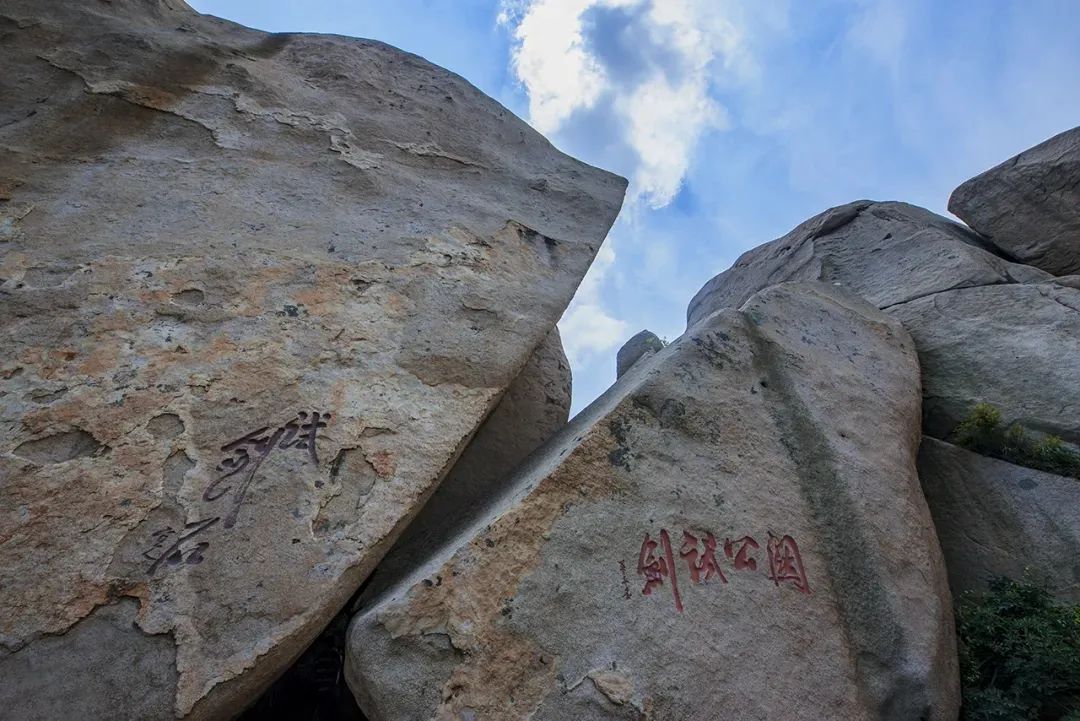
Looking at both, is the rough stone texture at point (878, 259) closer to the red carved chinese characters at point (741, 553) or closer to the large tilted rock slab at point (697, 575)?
the large tilted rock slab at point (697, 575)

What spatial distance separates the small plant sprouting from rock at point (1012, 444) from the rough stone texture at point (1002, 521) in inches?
2.8

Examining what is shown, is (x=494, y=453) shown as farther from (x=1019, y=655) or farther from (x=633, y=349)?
(x=633, y=349)

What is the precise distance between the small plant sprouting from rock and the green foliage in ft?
2.67

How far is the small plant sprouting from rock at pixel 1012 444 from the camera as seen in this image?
A: 3.80 m

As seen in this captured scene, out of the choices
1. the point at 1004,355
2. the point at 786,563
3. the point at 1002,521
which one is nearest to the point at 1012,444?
the point at 1002,521

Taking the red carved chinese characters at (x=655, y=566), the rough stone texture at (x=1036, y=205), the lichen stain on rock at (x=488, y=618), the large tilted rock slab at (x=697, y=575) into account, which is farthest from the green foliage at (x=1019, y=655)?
the rough stone texture at (x=1036, y=205)

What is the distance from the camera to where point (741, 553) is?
2.92m

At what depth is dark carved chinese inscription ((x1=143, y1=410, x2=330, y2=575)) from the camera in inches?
98.6

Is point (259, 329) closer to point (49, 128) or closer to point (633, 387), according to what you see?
point (633, 387)

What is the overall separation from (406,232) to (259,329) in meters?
1.23

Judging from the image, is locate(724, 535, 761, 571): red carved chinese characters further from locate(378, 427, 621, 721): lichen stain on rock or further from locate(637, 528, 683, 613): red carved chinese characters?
locate(378, 427, 621, 721): lichen stain on rock

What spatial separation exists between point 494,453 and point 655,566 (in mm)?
1638

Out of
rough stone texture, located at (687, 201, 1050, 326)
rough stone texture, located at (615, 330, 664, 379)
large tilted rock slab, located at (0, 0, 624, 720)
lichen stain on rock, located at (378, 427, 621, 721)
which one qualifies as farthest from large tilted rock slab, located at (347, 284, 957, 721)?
rough stone texture, located at (615, 330, 664, 379)
